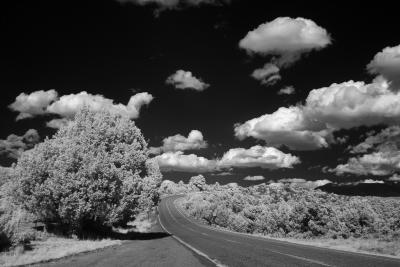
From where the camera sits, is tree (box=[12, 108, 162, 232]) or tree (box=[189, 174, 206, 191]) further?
tree (box=[189, 174, 206, 191])

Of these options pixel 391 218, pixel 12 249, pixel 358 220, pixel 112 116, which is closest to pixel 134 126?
pixel 112 116

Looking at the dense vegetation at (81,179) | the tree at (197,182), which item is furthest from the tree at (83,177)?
the tree at (197,182)

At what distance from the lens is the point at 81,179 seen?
2439cm

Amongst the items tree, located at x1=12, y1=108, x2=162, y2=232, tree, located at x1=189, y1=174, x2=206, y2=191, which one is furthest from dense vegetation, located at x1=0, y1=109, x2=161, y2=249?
tree, located at x1=189, y1=174, x2=206, y2=191

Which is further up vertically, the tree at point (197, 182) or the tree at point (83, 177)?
the tree at point (197, 182)

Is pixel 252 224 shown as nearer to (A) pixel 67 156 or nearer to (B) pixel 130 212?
(B) pixel 130 212

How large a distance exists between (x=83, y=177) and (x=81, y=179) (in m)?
0.19

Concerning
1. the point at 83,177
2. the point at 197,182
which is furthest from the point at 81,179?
the point at 197,182

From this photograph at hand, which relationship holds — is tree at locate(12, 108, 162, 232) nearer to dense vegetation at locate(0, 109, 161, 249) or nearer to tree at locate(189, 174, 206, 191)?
dense vegetation at locate(0, 109, 161, 249)

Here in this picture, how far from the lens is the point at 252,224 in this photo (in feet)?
151

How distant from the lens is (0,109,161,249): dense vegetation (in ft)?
80.4

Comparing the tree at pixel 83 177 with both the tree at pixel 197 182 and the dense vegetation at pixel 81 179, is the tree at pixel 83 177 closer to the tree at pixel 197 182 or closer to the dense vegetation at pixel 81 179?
the dense vegetation at pixel 81 179

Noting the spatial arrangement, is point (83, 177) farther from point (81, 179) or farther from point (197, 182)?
point (197, 182)

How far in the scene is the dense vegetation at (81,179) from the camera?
80.4ft
